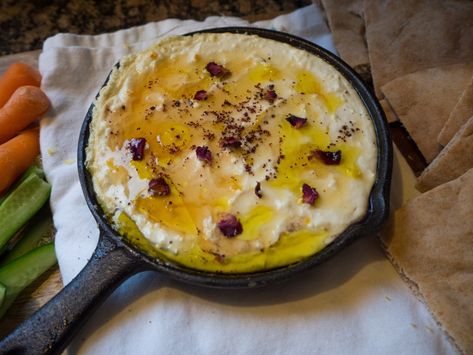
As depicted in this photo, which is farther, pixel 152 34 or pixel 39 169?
pixel 152 34

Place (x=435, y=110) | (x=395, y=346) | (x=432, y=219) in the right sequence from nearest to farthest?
(x=395, y=346)
(x=432, y=219)
(x=435, y=110)

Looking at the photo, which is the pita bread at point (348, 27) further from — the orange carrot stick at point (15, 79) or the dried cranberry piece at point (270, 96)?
the orange carrot stick at point (15, 79)

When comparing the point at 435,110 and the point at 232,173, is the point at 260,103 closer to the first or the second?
the point at 232,173

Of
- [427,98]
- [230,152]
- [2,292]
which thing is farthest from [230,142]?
[2,292]

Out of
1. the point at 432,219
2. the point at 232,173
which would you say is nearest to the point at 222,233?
the point at 232,173

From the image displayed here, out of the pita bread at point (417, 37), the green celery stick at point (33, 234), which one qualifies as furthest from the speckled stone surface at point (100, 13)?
the green celery stick at point (33, 234)

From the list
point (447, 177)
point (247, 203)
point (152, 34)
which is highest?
point (152, 34)

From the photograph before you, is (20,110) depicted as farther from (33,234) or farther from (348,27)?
(348,27)
